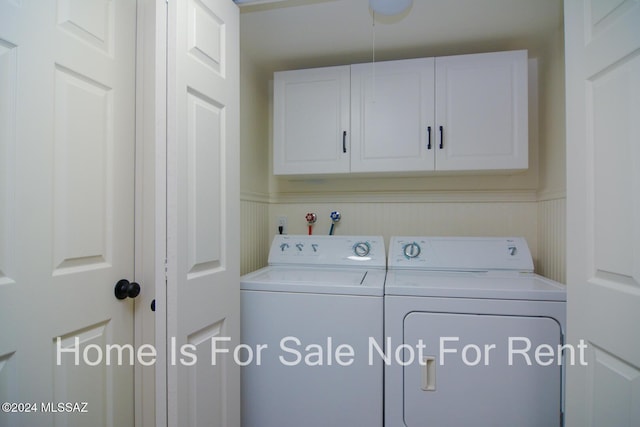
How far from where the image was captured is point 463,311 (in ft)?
4.51

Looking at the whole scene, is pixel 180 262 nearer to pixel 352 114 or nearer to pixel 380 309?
pixel 380 309

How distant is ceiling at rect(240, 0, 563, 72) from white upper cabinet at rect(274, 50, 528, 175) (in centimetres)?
13

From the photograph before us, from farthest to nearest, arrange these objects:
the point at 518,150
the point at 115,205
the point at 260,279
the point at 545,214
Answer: the point at 545,214 < the point at 518,150 < the point at 260,279 < the point at 115,205

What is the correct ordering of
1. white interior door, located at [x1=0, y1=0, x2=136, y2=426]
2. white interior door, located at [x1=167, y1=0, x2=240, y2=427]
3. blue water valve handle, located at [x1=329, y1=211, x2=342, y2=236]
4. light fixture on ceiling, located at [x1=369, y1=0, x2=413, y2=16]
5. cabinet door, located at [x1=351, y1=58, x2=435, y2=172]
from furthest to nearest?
blue water valve handle, located at [x1=329, y1=211, x2=342, y2=236] → cabinet door, located at [x1=351, y1=58, x2=435, y2=172] → light fixture on ceiling, located at [x1=369, y1=0, x2=413, y2=16] → white interior door, located at [x1=167, y1=0, x2=240, y2=427] → white interior door, located at [x1=0, y1=0, x2=136, y2=426]

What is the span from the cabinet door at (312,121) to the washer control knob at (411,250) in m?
0.59

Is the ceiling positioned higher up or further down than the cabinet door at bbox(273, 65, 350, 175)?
Result: higher up

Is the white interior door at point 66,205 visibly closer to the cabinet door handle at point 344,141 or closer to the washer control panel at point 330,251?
the washer control panel at point 330,251

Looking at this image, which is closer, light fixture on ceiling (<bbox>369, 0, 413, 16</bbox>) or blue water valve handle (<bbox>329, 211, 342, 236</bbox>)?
light fixture on ceiling (<bbox>369, 0, 413, 16</bbox>)

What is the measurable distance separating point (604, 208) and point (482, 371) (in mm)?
802

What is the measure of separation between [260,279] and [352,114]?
1095mm

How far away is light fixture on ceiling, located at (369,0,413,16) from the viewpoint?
1544 millimetres

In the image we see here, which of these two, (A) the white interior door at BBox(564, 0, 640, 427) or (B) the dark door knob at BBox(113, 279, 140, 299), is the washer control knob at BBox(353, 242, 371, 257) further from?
(B) the dark door knob at BBox(113, 279, 140, 299)

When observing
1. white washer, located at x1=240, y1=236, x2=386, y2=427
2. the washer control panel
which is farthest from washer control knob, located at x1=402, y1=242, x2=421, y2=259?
white washer, located at x1=240, y1=236, x2=386, y2=427

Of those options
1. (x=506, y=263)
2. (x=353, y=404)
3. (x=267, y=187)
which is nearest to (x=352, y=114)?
(x=267, y=187)
